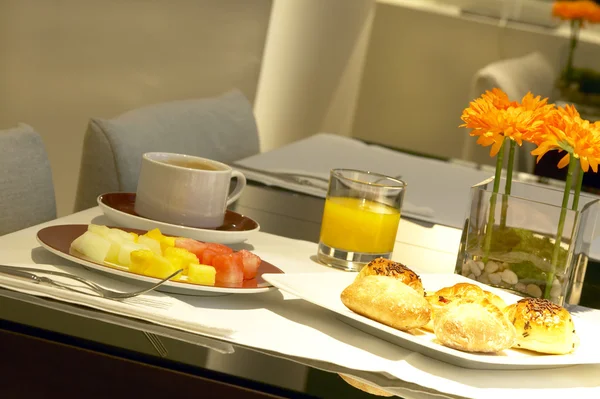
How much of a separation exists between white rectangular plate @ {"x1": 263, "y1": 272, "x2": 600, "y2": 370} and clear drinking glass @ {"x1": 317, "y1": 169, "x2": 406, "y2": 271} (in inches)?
5.0

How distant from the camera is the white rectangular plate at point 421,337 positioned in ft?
2.32

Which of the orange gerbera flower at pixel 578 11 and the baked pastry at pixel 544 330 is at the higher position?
the orange gerbera flower at pixel 578 11

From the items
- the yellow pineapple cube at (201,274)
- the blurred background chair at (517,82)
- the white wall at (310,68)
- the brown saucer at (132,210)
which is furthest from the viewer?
the blurred background chair at (517,82)

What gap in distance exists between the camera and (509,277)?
95cm

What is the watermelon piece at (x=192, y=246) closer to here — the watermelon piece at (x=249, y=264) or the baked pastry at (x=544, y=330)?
the watermelon piece at (x=249, y=264)

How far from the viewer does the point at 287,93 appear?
3277 millimetres

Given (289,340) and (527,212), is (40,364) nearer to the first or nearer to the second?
(289,340)

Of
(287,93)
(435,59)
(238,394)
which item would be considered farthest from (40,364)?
(435,59)

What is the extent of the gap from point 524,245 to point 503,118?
14cm

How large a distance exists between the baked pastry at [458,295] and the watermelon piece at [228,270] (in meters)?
0.18

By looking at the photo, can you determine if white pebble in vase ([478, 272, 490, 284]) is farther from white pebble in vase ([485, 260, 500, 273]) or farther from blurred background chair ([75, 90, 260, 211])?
blurred background chair ([75, 90, 260, 211])

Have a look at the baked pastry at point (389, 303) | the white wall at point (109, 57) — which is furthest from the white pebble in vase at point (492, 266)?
the white wall at point (109, 57)

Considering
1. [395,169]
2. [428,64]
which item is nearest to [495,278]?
[395,169]

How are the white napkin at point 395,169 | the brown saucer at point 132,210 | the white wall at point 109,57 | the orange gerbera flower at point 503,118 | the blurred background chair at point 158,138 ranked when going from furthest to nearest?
1. the white wall at point 109,57
2. the white napkin at point 395,169
3. the blurred background chair at point 158,138
4. the brown saucer at point 132,210
5. the orange gerbera flower at point 503,118
